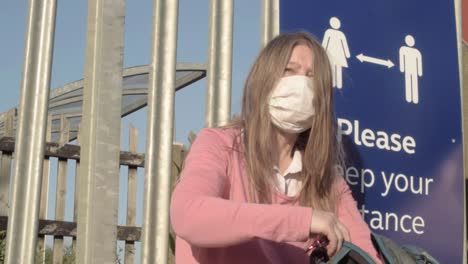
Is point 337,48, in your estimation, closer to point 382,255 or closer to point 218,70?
point 218,70

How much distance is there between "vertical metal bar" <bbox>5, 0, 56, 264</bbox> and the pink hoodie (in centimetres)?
45

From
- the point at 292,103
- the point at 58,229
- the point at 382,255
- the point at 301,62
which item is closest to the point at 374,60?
the point at 301,62

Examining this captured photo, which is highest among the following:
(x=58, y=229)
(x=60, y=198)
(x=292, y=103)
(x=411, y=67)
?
(x=411, y=67)

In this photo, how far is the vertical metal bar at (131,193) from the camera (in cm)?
605

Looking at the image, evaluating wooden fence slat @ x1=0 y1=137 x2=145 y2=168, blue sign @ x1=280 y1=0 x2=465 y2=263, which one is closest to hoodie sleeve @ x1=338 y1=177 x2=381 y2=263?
blue sign @ x1=280 y1=0 x2=465 y2=263

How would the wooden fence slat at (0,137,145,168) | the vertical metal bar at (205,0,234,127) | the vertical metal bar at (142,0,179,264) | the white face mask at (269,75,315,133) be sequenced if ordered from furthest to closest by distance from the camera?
the wooden fence slat at (0,137,145,168)
the vertical metal bar at (205,0,234,127)
the vertical metal bar at (142,0,179,264)
the white face mask at (269,75,315,133)

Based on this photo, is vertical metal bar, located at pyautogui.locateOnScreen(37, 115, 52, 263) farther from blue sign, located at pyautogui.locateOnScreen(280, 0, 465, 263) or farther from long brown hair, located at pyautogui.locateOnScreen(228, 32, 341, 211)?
long brown hair, located at pyautogui.locateOnScreen(228, 32, 341, 211)

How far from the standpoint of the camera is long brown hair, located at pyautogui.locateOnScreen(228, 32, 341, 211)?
1849 mm

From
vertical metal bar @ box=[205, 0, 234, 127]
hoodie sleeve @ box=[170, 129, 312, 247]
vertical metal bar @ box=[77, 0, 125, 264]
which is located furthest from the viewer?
vertical metal bar @ box=[205, 0, 234, 127]

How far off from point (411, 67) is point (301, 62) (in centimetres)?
89

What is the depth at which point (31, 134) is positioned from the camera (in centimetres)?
207

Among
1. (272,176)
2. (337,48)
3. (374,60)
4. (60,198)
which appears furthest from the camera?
(60,198)

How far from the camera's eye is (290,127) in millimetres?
1849

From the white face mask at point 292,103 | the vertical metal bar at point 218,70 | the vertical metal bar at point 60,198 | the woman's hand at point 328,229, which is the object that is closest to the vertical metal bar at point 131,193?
the vertical metal bar at point 60,198
